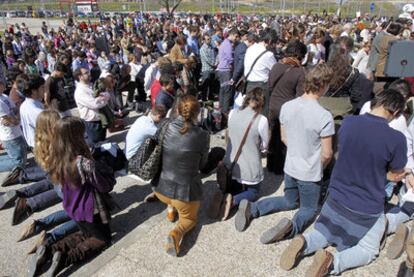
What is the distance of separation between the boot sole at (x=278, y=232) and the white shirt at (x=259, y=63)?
285cm

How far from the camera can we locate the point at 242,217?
13.0 feet

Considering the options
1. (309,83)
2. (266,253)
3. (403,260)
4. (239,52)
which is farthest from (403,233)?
(239,52)

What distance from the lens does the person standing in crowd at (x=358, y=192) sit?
2900 mm

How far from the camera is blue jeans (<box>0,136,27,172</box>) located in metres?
5.16

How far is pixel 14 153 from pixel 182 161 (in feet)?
10.7

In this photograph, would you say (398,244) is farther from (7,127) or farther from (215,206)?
(7,127)

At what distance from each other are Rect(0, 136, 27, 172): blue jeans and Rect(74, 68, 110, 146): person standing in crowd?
3.35 ft

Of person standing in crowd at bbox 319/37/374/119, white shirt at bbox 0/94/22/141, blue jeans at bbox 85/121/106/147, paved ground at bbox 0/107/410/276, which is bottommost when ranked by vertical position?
paved ground at bbox 0/107/410/276

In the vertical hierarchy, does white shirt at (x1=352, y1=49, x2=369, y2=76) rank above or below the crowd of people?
above

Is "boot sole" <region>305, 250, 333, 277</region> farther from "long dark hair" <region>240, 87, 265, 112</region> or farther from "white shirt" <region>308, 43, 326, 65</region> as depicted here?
"white shirt" <region>308, 43, 326, 65</region>

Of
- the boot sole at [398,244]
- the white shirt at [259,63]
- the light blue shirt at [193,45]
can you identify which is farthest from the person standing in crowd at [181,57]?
the boot sole at [398,244]

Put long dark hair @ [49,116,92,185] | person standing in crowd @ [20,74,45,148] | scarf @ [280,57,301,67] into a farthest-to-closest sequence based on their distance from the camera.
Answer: person standing in crowd @ [20,74,45,148] < scarf @ [280,57,301,67] < long dark hair @ [49,116,92,185]

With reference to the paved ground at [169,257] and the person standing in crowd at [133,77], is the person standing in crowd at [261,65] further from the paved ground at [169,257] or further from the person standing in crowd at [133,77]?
the person standing in crowd at [133,77]

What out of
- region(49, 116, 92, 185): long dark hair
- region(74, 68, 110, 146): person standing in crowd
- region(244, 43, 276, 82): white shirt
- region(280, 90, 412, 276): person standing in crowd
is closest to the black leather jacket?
region(49, 116, 92, 185): long dark hair
